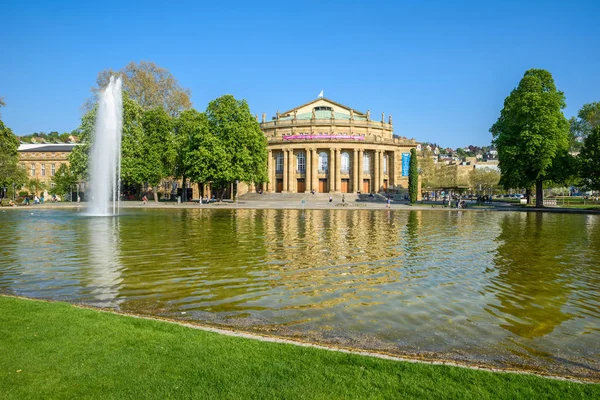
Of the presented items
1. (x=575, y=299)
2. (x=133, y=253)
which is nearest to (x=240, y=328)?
(x=575, y=299)

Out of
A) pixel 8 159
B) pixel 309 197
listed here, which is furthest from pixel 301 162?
pixel 8 159

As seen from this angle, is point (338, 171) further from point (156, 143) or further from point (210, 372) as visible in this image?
point (210, 372)

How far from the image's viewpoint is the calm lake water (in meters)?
8.62

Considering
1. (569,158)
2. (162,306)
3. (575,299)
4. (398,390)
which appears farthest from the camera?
(569,158)

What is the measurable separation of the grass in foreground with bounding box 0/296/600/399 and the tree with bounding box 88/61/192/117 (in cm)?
6743

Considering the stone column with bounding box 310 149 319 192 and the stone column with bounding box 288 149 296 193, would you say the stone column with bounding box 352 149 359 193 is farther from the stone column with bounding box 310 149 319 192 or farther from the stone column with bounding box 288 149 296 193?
the stone column with bounding box 288 149 296 193

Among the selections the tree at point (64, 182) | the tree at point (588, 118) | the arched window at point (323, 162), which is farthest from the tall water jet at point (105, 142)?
the tree at point (588, 118)

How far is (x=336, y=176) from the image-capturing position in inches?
3671

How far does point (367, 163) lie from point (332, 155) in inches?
365

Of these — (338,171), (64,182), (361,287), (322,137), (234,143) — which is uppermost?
(322,137)

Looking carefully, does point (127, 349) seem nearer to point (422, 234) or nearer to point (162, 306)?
point (162, 306)

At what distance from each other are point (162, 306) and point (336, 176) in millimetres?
83646

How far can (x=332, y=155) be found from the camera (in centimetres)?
9212

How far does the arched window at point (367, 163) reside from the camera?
95.9 m
